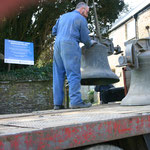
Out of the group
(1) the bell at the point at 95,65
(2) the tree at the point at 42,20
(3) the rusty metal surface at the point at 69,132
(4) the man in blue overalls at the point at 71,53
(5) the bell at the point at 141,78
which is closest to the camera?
(3) the rusty metal surface at the point at 69,132

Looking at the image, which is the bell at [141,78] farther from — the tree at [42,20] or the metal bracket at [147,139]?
the tree at [42,20]

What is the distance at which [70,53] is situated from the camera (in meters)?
3.56

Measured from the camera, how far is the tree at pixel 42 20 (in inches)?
389

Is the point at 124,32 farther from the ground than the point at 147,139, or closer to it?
farther from the ground

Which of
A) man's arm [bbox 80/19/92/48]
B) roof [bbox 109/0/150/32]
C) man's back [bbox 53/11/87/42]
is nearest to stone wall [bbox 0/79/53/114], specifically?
man's back [bbox 53/11/87/42]

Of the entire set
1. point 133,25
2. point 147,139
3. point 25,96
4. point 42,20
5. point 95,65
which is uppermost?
point 133,25

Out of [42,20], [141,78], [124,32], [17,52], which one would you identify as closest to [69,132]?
[141,78]

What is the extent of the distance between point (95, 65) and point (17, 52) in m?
5.74

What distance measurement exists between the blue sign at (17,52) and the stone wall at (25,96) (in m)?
1.21

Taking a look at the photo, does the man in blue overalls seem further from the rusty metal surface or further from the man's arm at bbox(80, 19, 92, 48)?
the rusty metal surface

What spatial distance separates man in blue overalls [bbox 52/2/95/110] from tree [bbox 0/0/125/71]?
611 centimetres

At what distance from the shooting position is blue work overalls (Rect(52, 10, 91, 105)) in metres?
3.47

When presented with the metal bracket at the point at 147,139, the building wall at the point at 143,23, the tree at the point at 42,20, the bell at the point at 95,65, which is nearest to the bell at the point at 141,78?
the bell at the point at 95,65

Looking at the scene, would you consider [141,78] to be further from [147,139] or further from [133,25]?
[133,25]
